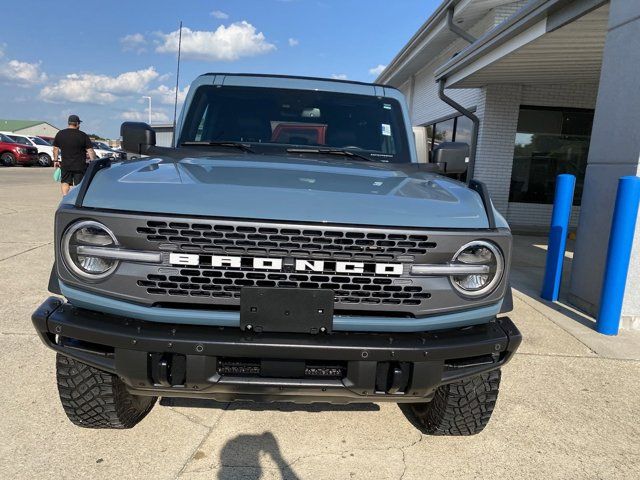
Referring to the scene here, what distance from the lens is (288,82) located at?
3721 mm

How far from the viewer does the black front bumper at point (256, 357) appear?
1987 millimetres

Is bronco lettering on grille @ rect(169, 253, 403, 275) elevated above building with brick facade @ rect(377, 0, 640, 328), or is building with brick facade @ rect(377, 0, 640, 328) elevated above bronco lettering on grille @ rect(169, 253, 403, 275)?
building with brick facade @ rect(377, 0, 640, 328)

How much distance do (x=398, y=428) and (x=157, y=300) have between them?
162 cm

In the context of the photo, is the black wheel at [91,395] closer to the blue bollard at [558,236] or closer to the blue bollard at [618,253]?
the blue bollard at [618,253]

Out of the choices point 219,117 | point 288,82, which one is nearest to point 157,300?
point 219,117

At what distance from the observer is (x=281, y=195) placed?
2.11 m

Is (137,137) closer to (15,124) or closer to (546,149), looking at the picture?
(546,149)

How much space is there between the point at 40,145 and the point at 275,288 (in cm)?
3215

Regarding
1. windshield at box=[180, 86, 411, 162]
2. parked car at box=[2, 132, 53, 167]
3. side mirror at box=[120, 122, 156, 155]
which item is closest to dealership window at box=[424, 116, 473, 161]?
windshield at box=[180, 86, 411, 162]

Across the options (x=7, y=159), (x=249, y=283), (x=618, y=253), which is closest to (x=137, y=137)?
(x=249, y=283)

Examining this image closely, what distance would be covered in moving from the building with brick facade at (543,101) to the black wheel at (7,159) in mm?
20915

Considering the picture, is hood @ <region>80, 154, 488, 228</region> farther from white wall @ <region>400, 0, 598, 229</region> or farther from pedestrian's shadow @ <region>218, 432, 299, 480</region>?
white wall @ <region>400, 0, 598, 229</region>

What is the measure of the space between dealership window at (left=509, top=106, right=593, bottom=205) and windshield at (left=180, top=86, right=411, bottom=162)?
868 cm

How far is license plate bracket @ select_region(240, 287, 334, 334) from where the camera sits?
201cm
